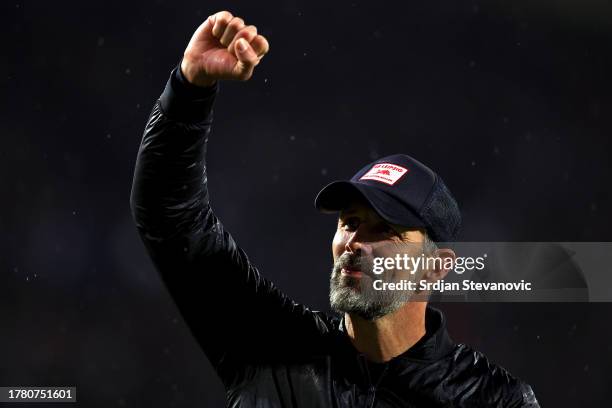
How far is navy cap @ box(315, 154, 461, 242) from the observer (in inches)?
92.2

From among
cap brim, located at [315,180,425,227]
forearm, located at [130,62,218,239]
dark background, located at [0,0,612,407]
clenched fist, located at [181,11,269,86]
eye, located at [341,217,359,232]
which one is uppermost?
clenched fist, located at [181,11,269,86]

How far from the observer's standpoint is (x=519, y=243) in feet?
19.0

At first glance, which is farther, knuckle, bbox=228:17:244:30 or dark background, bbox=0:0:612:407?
dark background, bbox=0:0:612:407

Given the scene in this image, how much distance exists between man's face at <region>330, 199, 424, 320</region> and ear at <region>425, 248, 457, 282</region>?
2.9 inches

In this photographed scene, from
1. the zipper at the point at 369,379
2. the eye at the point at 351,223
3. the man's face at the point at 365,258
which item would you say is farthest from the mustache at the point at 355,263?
the zipper at the point at 369,379

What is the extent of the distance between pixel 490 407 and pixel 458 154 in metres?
3.81

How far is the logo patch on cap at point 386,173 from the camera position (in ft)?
7.98

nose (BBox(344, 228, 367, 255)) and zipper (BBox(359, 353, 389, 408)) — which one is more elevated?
nose (BBox(344, 228, 367, 255))

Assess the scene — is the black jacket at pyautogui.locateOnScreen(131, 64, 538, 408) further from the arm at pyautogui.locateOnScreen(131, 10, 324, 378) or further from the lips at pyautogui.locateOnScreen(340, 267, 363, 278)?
the lips at pyautogui.locateOnScreen(340, 267, 363, 278)

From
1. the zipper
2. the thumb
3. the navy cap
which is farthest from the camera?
the navy cap

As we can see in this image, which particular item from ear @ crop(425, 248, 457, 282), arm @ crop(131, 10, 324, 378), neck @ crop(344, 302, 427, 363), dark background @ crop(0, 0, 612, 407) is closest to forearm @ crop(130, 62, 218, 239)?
arm @ crop(131, 10, 324, 378)

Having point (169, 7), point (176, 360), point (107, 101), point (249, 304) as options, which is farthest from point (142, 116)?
point (249, 304)

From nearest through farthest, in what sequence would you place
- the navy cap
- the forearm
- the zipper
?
1. the forearm
2. the zipper
3. the navy cap

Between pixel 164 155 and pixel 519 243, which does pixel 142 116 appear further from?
pixel 164 155
